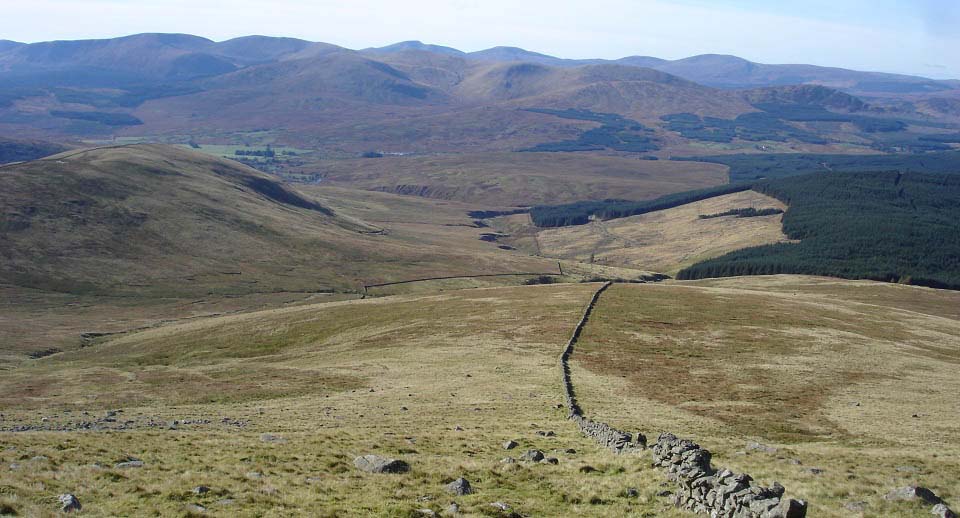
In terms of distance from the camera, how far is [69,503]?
22531 mm

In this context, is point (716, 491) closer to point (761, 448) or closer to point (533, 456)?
point (533, 456)

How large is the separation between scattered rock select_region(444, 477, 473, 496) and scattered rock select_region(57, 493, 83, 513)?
12.8 m

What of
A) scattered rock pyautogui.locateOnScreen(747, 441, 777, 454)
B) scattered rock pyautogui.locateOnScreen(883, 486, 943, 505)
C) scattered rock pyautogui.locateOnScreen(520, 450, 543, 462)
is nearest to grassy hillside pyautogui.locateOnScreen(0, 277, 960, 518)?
scattered rock pyautogui.locateOnScreen(747, 441, 777, 454)

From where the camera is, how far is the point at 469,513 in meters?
23.8

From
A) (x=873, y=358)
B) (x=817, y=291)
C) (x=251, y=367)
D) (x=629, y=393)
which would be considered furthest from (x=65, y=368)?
(x=817, y=291)

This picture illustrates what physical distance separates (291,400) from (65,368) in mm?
43377

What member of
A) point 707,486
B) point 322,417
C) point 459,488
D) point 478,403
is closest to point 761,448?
point 707,486

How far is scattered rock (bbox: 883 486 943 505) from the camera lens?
85.1 ft

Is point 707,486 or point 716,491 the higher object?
point 716,491

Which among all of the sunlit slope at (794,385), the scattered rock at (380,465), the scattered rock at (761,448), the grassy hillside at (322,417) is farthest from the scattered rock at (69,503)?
the scattered rock at (761,448)

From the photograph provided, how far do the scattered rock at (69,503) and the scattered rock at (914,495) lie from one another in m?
29.0

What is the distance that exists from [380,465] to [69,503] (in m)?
11.8

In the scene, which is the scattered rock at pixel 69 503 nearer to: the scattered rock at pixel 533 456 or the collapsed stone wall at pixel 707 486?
the scattered rock at pixel 533 456

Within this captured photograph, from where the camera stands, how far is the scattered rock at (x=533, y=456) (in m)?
32.6
